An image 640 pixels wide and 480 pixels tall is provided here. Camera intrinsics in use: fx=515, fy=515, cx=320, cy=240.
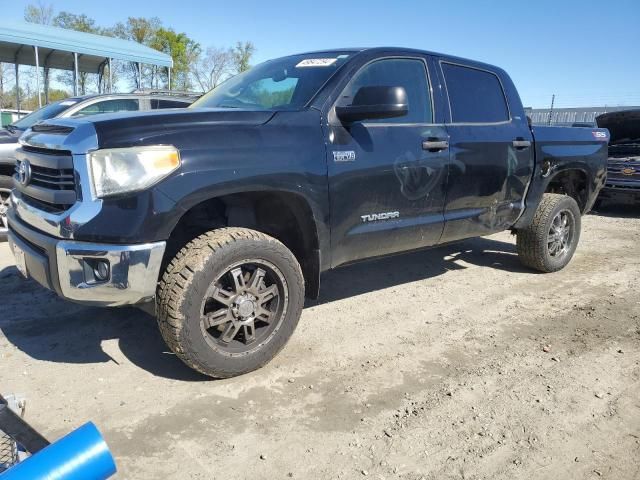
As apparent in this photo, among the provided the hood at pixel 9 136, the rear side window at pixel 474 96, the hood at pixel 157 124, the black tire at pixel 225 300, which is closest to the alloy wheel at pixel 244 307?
the black tire at pixel 225 300

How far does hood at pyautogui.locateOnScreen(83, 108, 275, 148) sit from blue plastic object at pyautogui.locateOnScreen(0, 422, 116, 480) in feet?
5.13

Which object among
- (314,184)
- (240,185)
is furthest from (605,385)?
(240,185)

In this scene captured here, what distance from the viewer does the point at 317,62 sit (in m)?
3.65

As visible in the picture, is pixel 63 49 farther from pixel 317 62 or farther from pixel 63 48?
pixel 317 62

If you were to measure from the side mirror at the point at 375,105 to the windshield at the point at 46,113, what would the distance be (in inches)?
185

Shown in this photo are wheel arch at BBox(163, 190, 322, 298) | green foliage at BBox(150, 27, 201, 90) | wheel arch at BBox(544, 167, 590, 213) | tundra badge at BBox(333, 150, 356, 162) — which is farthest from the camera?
green foliage at BBox(150, 27, 201, 90)

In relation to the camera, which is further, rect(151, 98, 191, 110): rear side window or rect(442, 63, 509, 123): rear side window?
rect(151, 98, 191, 110): rear side window

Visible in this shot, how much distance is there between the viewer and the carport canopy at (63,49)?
31.7 ft

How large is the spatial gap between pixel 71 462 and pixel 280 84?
113 inches

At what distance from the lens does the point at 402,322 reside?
155 inches

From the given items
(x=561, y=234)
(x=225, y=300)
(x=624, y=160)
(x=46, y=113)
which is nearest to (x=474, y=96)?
(x=561, y=234)

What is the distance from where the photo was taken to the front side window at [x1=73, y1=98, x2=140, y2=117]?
661cm

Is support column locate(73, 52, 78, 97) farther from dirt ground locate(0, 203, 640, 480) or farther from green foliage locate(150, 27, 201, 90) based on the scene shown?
green foliage locate(150, 27, 201, 90)

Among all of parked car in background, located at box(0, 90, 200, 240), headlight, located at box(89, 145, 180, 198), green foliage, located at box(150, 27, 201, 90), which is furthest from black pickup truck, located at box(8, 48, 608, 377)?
green foliage, located at box(150, 27, 201, 90)
